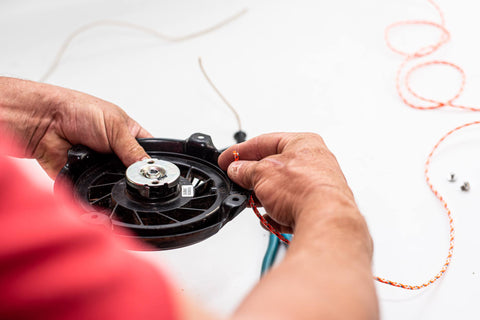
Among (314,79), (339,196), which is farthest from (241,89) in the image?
(339,196)

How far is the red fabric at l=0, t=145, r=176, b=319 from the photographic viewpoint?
1.52 feet

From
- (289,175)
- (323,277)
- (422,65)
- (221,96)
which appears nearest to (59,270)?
(323,277)

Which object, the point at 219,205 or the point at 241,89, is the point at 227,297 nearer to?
the point at 219,205

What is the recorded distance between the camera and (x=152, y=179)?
113 cm

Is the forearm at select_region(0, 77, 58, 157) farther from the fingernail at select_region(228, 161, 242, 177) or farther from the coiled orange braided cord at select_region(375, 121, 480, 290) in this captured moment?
the coiled orange braided cord at select_region(375, 121, 480, 290)

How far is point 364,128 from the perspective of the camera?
179 cm

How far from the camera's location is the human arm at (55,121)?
51.4 inches

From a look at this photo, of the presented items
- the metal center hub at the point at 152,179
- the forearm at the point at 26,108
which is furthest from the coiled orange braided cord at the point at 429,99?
the forearm at the point at 26,108

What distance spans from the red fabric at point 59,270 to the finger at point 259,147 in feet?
2.16

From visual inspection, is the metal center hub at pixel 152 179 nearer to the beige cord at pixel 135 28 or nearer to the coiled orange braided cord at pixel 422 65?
the coiled orange braided cord at pixel 422 65

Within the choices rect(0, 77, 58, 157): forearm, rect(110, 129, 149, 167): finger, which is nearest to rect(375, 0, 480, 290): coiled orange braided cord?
rect(110, 129, 149, 167): finger

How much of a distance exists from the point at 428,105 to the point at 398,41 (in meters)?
0.48

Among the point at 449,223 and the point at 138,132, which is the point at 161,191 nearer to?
the point at 138,132

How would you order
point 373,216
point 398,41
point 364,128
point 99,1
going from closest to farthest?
1. point 373,216
2. point 364,128
3. point 398,41
4. point 99,1
